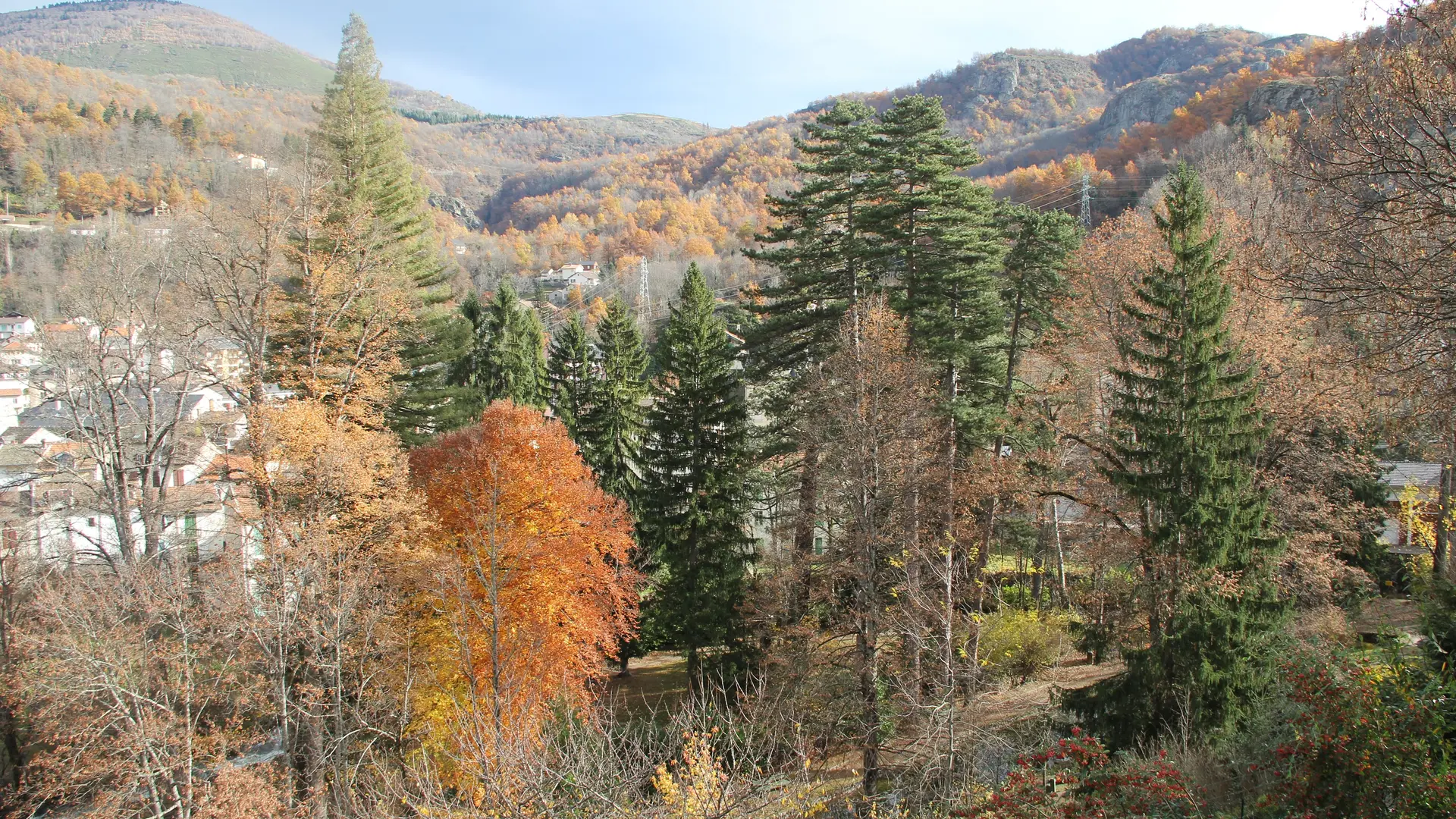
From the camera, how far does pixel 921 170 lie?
21250 millimetres

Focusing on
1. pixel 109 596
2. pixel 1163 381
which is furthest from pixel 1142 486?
pixel 109 596

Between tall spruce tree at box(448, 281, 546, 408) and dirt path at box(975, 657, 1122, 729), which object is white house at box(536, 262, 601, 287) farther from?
dirt path at box(975, 657, 1122, 729)

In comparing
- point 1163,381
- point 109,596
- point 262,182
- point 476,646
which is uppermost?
point 262,182

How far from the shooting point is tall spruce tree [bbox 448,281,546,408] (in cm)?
3403

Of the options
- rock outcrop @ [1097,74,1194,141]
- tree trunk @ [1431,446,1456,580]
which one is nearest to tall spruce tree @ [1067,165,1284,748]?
tree trunk @ [1431,446,1456,580]

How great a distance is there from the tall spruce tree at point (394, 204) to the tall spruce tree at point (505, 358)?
26.4ft

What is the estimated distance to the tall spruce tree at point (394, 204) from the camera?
22.9 m

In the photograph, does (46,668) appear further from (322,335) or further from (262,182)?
(262,182)

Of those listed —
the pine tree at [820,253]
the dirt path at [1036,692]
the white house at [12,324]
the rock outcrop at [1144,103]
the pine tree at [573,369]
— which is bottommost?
the dirt path at [1036,692]

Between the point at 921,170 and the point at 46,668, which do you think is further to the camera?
the point at 921,170

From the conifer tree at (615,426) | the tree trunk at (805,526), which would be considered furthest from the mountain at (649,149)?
the tree trunk at (805,526)

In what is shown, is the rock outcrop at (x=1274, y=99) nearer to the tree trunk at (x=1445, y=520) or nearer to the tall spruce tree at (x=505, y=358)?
the tree trunk at (x=1445, y=520)

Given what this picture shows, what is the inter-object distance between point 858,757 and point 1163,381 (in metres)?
10.7

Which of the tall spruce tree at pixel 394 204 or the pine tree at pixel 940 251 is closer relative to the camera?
the pine tree at pixel 940 251
